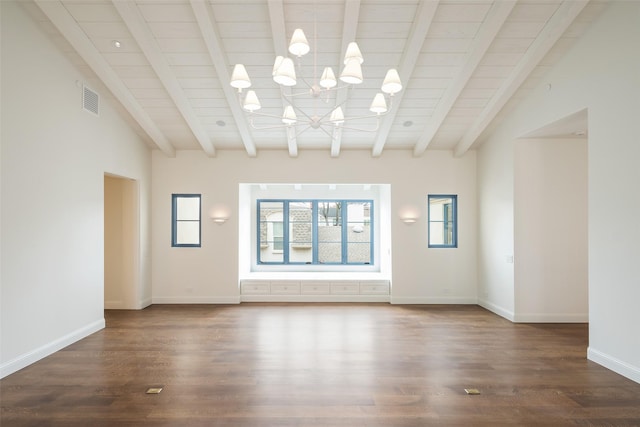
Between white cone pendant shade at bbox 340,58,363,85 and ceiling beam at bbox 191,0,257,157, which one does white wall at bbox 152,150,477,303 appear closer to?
ceiling beam at bbox 191,0,257,157

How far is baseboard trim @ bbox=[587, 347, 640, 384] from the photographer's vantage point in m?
3.52

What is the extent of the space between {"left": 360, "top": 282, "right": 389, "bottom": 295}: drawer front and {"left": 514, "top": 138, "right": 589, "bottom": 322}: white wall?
228 cm

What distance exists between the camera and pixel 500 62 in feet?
15.3

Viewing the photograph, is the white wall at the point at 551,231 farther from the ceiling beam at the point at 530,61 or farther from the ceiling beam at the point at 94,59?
the ceiling beam at the point at 94,59

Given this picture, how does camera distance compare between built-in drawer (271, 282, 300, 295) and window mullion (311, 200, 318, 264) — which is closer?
built-in drawer (271, 282, 300, 295)

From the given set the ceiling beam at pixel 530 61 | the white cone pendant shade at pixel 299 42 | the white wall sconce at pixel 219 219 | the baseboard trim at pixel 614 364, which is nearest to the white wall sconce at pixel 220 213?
the white wall sconce at pixel 219 219

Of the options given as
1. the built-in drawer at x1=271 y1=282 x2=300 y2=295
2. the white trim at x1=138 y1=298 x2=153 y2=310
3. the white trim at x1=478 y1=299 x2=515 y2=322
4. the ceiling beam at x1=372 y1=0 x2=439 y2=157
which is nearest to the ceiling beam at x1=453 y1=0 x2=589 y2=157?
the ceiling beam at x1=372 y1=0 x2=439 y2=157

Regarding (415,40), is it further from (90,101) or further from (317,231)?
(317,231)

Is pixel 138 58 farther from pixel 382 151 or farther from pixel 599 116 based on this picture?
pixel 599 116

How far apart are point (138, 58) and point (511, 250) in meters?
5.78

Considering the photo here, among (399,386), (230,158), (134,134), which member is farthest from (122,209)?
(399,386)

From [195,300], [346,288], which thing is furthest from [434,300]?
[195,300]

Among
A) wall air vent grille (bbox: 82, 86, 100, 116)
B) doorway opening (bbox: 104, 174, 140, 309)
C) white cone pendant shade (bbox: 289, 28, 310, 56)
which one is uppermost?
wall air vent grille (bbox: 82, 86, 100, 116)

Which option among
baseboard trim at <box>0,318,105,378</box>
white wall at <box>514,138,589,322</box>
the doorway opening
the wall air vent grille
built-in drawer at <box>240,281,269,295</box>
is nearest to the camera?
baseboard trim at <box>0,318,105,378</box>
